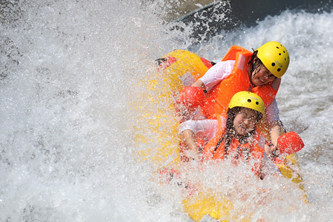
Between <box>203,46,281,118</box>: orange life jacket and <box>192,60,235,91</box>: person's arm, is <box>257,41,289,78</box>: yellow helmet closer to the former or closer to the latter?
<box>203,46,281,118</box>: orange life jacket

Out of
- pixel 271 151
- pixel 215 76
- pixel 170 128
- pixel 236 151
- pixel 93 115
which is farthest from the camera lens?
pixel 93 115

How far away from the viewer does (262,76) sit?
3549 mm

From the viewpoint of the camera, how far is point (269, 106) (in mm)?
3699

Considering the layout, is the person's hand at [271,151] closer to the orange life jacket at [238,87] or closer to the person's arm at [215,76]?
the orange life jacket at [238,87]

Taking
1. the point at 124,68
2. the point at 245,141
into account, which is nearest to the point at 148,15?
the point at 124,68

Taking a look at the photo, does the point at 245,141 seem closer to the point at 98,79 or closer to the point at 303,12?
the point at 98,79

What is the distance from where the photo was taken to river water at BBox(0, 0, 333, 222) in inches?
125

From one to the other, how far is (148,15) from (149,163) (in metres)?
2.61

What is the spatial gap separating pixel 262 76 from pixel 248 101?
445 mm

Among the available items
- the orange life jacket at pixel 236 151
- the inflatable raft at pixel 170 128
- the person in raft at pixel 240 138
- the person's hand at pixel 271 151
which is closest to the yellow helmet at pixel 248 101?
the person in raft at pixel 240 138

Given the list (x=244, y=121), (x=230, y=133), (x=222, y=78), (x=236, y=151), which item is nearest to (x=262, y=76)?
(x=222, y=78)

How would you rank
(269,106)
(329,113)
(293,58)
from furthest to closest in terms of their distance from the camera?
(293,58)
(329,113)
(269,106)

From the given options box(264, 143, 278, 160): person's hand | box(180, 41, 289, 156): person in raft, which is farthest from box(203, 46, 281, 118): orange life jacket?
box(264, 143, 278, 160): person's hand

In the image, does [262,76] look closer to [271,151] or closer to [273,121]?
[273,121]
